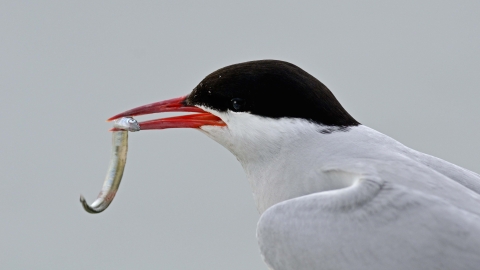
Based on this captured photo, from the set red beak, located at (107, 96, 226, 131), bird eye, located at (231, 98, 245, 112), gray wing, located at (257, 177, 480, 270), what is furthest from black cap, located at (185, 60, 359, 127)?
gray wing, located at (257, 177, 480, 270)

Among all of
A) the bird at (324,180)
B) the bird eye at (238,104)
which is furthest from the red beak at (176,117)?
the bird eye at (238,104)

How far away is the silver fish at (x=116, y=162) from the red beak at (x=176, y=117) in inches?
1.8

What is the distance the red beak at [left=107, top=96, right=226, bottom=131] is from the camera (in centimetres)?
412

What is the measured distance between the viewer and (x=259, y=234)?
11.7ft

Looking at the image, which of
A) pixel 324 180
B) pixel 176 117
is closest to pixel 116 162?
pixel 176 117

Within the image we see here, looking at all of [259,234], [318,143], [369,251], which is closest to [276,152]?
[318,143]

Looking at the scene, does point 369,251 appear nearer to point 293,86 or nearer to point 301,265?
point 301,265

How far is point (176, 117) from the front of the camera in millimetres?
4227

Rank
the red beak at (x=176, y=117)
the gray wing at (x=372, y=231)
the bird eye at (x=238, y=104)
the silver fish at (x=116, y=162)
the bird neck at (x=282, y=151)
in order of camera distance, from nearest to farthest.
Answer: the gray wing at (x=372, y=231)
the bird neck at (x=282, y=151)
the bird eye at (x=238, y=104)
the red beak at (x=176, y=117)
the silver fish at (x=116, y=162)

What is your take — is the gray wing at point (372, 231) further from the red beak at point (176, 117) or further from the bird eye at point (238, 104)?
the red beak at point (176, 117)

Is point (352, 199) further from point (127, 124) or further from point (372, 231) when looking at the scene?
point (127, 124)

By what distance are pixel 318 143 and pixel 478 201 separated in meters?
0.78

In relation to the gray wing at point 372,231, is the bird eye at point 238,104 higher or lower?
higher

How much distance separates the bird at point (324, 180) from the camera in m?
3.25
